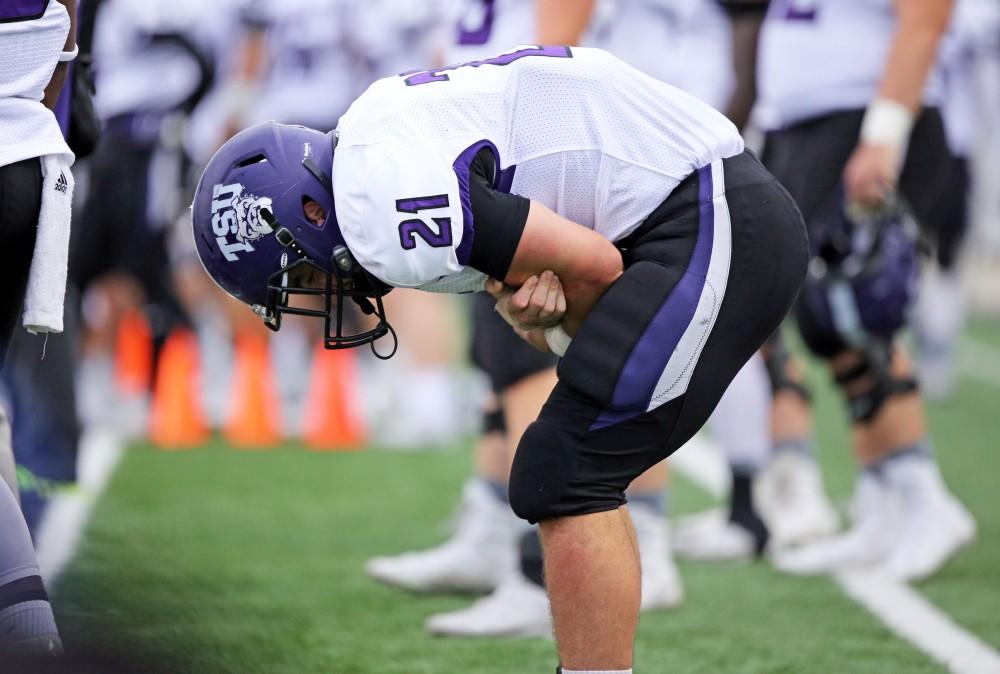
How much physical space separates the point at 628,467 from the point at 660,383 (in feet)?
0.55

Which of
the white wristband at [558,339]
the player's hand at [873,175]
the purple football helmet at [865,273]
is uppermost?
the white wristband at [558,339]

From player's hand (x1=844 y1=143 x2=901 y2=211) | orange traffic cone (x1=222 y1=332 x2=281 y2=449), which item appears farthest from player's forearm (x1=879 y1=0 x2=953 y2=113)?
orange traffic cone (x1=222 y1=332 x2=281 y2=449)

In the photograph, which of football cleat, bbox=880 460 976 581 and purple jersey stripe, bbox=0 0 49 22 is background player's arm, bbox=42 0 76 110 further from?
football cleat, bbox=880 460 976 581

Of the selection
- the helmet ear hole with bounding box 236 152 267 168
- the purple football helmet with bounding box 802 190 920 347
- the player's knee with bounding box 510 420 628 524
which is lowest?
the purple football helmet with bounding box 802 190 920 347

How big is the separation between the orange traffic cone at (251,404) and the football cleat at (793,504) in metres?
2.88

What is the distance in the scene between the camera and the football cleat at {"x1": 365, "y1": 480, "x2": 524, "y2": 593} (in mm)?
4277

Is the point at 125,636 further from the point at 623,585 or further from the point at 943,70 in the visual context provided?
the point at 943,70

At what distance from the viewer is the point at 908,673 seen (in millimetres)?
3459

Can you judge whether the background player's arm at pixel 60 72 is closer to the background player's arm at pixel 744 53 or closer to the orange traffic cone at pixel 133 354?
the background player's arm at pixel 744 53

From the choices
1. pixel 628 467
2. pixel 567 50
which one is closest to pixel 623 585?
pixel 628 467

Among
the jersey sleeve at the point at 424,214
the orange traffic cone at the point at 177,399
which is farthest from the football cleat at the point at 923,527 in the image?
Answer: the orange traffic cone at the point at 177,399

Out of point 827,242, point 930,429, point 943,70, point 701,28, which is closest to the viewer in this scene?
point 827,242

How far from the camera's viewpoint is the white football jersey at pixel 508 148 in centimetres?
247

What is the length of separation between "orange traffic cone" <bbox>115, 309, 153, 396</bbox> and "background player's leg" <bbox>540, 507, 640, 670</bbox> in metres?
5.22
